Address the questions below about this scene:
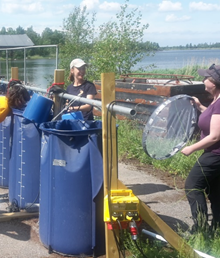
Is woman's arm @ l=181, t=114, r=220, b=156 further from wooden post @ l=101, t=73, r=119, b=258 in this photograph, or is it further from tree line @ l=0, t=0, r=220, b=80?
tree line @ l=0, t=0, r=220, b=80

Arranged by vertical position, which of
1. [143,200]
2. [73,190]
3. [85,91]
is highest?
[85,91]

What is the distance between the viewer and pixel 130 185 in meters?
6.48

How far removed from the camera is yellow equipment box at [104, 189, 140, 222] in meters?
3.31

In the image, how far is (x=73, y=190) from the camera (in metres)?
3.99

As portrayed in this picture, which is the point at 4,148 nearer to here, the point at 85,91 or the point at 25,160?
the point at 25,160

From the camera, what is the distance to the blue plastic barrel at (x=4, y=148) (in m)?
5.93

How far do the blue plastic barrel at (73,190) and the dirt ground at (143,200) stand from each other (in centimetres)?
27

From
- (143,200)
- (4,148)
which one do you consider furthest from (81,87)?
(143,200)

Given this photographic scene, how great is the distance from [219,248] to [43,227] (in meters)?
1.73

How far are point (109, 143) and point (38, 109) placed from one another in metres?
1.60

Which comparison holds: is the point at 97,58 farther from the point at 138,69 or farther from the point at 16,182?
the point at 16,182

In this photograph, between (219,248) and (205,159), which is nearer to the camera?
(219,248)

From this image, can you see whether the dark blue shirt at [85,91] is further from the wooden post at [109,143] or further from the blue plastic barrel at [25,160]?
the wooden post at [109,143]

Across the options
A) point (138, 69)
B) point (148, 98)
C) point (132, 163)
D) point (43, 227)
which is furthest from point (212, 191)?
point (138, 69)
